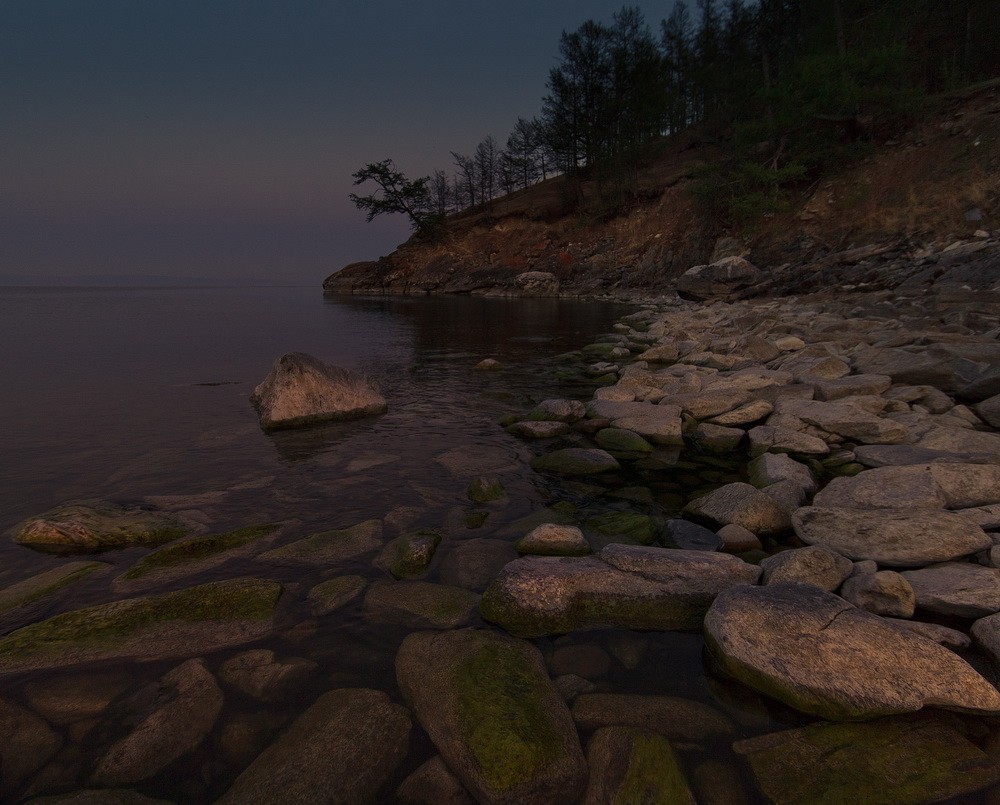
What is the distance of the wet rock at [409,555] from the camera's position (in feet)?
17.2

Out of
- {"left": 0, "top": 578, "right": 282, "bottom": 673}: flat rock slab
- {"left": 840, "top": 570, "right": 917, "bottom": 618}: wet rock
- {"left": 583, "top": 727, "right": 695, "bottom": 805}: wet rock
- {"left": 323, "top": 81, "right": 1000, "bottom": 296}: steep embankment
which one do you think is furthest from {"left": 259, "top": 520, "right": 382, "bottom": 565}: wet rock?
{"left": 323, "top": 81, "right": 1000, "bottom": 296}: steep embankment

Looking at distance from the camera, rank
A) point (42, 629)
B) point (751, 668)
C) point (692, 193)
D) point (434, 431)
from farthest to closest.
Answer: point (692, 193) < point (434, 431) < point (42, 629) < point (751, 668)

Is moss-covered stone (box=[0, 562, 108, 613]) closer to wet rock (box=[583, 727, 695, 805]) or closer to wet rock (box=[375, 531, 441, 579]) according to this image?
wet rock (box=[375, 531, 441, 579])

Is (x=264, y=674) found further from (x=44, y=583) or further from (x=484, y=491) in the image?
(x=484, y=491)

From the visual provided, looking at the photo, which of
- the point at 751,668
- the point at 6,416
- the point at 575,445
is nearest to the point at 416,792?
the point at 751,668

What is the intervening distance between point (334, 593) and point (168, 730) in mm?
1667

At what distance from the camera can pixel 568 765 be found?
3035 mm

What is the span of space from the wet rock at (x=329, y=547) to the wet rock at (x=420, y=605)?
75cm

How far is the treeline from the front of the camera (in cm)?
→ 3506

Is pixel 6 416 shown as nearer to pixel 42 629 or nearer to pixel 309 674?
pixel 42 629

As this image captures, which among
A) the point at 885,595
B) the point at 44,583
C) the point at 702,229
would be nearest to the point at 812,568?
the point at 885,595

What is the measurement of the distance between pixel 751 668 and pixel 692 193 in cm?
4631

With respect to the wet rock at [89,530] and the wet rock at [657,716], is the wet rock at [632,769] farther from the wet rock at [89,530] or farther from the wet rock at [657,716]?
the wet rock at [89,530]

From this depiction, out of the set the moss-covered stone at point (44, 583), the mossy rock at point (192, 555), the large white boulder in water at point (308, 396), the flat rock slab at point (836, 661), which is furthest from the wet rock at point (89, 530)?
the flat rock slab at point (836, 661)
